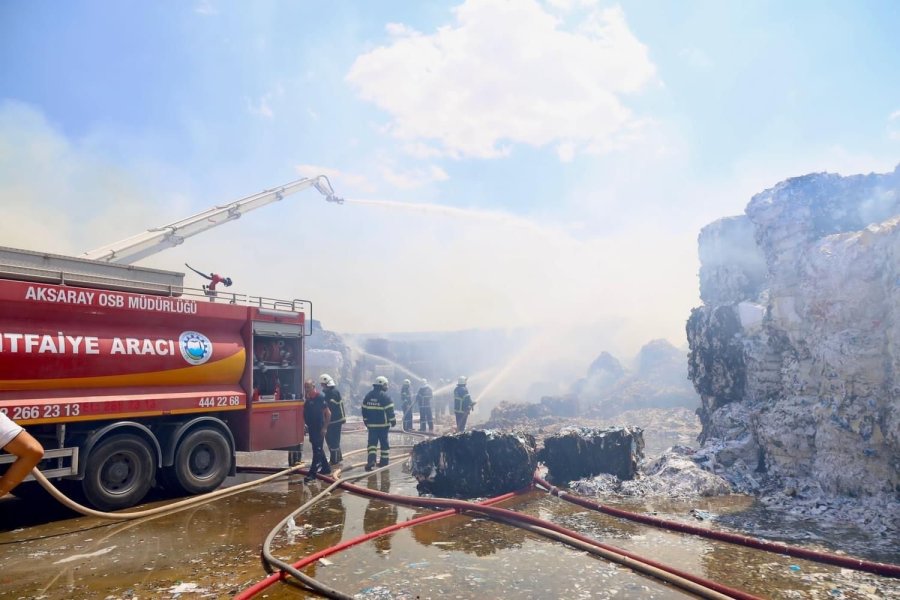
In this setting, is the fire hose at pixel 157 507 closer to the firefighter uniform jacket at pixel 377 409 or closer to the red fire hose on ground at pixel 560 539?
the firefighter uniform jacket at pixel 377 409

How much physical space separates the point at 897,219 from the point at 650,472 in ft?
15.8

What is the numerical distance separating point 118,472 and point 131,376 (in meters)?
1.26

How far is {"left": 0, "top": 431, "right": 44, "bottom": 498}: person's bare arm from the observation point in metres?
2.43

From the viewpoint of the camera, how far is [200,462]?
8297 mm

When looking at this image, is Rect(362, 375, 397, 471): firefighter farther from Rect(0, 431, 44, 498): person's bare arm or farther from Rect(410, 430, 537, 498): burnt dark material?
Rect(0, 431, 44, 498): person's bare arm

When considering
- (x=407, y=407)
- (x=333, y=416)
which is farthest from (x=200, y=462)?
(x=407, y=407)

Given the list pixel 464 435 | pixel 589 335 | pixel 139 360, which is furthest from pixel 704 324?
pixel 589 335

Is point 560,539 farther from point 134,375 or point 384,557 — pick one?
point 134,375

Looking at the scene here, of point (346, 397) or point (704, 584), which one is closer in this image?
point (704, 584)

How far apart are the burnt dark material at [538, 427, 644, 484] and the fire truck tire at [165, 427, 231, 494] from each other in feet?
16.5

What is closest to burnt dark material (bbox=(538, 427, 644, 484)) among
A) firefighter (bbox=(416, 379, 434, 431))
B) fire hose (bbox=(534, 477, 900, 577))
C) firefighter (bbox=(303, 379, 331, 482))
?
fire hose (bbox=(534, 477, 900, 577))

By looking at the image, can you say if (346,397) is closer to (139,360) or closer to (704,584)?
(139,360)

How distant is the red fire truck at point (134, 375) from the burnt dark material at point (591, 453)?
442cm

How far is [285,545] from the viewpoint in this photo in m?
5.75
